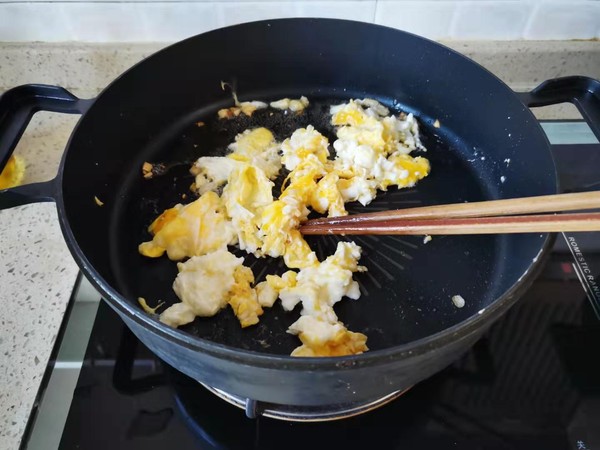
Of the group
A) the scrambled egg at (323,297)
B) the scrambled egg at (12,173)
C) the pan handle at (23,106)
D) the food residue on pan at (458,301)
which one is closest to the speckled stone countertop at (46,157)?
the scrambled egg at (12,173)

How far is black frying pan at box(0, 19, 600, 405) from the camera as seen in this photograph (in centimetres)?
62

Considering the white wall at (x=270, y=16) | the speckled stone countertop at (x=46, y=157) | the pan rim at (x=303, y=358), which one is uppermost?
the white wall at (x=270, y=16)

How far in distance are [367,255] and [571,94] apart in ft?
1.53

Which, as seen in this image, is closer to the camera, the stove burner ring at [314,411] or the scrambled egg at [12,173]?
the stove burner ring at [314,411]

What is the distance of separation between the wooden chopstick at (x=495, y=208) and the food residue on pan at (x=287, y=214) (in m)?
0.06

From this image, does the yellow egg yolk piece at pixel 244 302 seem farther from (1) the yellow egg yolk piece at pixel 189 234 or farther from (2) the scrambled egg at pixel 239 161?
(2) the scrambled egg at pixel 239 161

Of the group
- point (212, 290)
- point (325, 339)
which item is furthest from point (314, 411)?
point (212, 290)

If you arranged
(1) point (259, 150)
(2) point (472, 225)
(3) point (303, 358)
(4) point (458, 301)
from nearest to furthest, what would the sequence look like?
(3) point (303, 358), (2) point (472, 225), (4) point (458, 301), (1) point (259, 150)

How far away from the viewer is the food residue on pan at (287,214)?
0.84 m

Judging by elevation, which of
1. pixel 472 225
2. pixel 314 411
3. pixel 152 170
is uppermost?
pixel 472 225

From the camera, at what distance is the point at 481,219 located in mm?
776

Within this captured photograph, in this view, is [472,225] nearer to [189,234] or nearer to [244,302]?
[244,302]

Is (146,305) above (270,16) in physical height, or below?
below

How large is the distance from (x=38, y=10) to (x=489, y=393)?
46.6 inches
